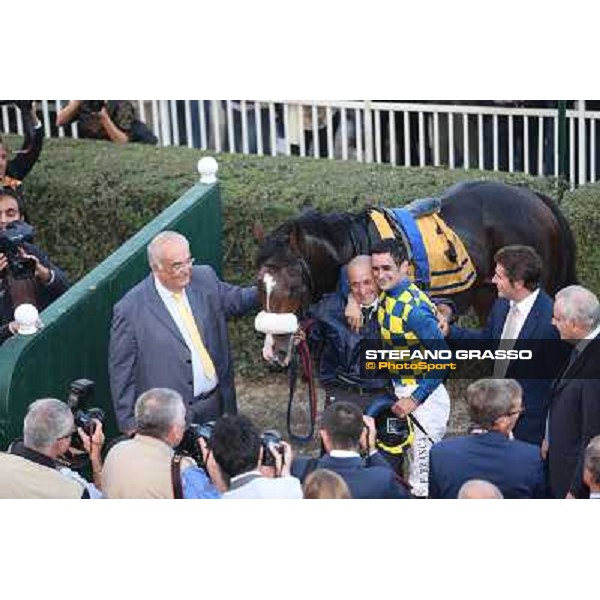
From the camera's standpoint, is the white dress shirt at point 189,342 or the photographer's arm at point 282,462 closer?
the photographer's arm at point 282,462

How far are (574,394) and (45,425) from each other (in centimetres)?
193

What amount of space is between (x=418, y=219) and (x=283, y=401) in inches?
58.0

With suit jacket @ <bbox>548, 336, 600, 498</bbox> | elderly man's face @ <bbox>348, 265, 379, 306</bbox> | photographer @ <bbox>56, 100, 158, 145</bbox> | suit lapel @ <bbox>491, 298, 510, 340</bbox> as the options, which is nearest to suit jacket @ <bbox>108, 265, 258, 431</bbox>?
elderly man's face @ <bbox>348, 265, 379, 306</bbox>

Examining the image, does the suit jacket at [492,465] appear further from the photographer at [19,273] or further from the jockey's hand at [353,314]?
the photographer at [19,273]

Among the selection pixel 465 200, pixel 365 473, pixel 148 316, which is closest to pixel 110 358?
pixel 148 316

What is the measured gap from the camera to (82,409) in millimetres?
7910

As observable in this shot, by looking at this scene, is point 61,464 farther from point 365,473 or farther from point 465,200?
point 465,200

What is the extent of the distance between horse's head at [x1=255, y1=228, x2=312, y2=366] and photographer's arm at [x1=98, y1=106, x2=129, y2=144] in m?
3.56

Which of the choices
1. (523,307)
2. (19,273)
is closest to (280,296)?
(523,307)

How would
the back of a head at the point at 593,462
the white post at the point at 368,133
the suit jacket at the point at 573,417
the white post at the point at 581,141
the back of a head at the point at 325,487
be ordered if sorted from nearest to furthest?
the back of a head at the point at 325,487 < the back of a head at the point at 593,462 < the suit jacket at the point at 573,417 < the white post at the point at 581,141 < the white post at the point at 368,133

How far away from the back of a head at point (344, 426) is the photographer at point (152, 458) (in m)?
0.48

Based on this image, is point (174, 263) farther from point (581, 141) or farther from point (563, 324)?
point (581, 141)

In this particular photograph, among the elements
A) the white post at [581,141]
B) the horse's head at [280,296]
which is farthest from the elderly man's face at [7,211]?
the white post at [581,141]

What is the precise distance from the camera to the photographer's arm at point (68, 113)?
38.2 ft
